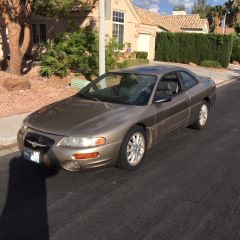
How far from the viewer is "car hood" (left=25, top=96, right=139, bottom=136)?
529 centimetres

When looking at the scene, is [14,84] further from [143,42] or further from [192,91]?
[143,42]

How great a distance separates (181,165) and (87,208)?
6.81 feet

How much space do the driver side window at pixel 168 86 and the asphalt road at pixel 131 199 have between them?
102 cm

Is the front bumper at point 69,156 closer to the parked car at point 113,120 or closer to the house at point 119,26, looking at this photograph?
the parked car at point 113,120

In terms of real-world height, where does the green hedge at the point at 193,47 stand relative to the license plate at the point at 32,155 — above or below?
below

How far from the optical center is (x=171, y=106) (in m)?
6.68

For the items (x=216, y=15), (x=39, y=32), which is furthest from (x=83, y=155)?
(x=216, y=15)

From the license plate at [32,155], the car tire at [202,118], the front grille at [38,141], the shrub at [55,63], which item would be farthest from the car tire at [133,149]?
the shrub at [55,63]

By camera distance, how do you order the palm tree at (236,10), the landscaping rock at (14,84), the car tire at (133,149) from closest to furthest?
the car tire at (133,149)
the landscaping rock at (14,84)
the palm tree at (236,10)

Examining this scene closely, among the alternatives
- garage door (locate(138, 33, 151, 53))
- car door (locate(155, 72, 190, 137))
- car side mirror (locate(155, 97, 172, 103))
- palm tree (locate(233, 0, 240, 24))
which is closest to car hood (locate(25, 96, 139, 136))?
car side mirror (locate(155, 97, 172, 103))

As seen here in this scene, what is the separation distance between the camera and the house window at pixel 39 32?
2573 cm

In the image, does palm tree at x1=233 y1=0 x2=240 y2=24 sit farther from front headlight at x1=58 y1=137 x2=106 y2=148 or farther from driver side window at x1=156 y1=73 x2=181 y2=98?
front headlight at x1=58 y1=137 x2=106 y2=148

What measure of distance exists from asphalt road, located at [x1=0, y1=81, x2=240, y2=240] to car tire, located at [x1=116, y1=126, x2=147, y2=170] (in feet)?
0.51

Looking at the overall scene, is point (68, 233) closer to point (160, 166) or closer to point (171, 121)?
point (160, 166)
